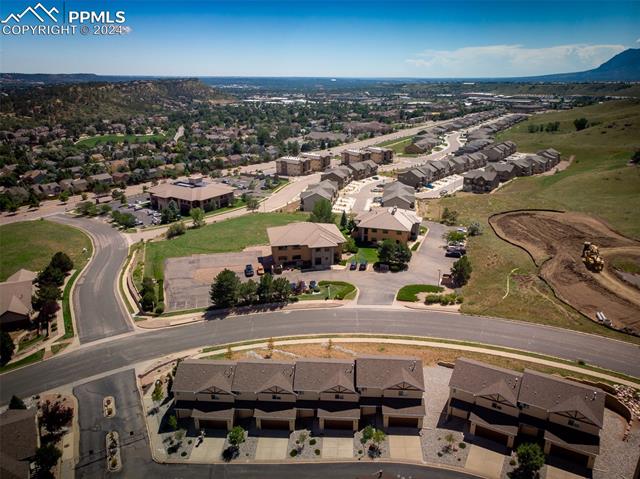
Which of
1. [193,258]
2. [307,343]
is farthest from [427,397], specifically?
[193,258]

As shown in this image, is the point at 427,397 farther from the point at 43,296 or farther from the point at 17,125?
the point at 17,125

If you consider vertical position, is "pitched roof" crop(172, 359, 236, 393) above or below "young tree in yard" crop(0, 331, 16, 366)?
above

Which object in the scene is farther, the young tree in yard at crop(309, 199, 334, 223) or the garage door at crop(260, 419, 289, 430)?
the young tree in yard at crop(309, 199, 334, 223)

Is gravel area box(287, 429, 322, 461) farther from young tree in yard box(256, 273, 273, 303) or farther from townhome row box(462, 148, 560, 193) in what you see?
townhome row box(462, 148, 560, 193)

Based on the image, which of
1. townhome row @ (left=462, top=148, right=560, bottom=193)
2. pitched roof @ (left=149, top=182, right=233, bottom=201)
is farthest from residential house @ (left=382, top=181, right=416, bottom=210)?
pitched roof @ (left=149, top=182, right=233, bottom=201)

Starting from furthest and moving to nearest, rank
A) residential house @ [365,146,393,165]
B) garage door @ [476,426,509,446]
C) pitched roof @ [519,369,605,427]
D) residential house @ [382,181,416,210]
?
residential house @ [365,146,393,165]
residential house @ [382,181,416,210]
garage door @ [476,426,509,446]
pitched roof @ [519,369,605,427]

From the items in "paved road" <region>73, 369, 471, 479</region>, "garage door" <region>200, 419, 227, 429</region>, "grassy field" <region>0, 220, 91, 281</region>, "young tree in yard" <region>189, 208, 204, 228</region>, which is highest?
"young tree in yard" <region>189, 208, 204, 228</region>

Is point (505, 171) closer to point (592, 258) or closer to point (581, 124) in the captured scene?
point (592, 258)
